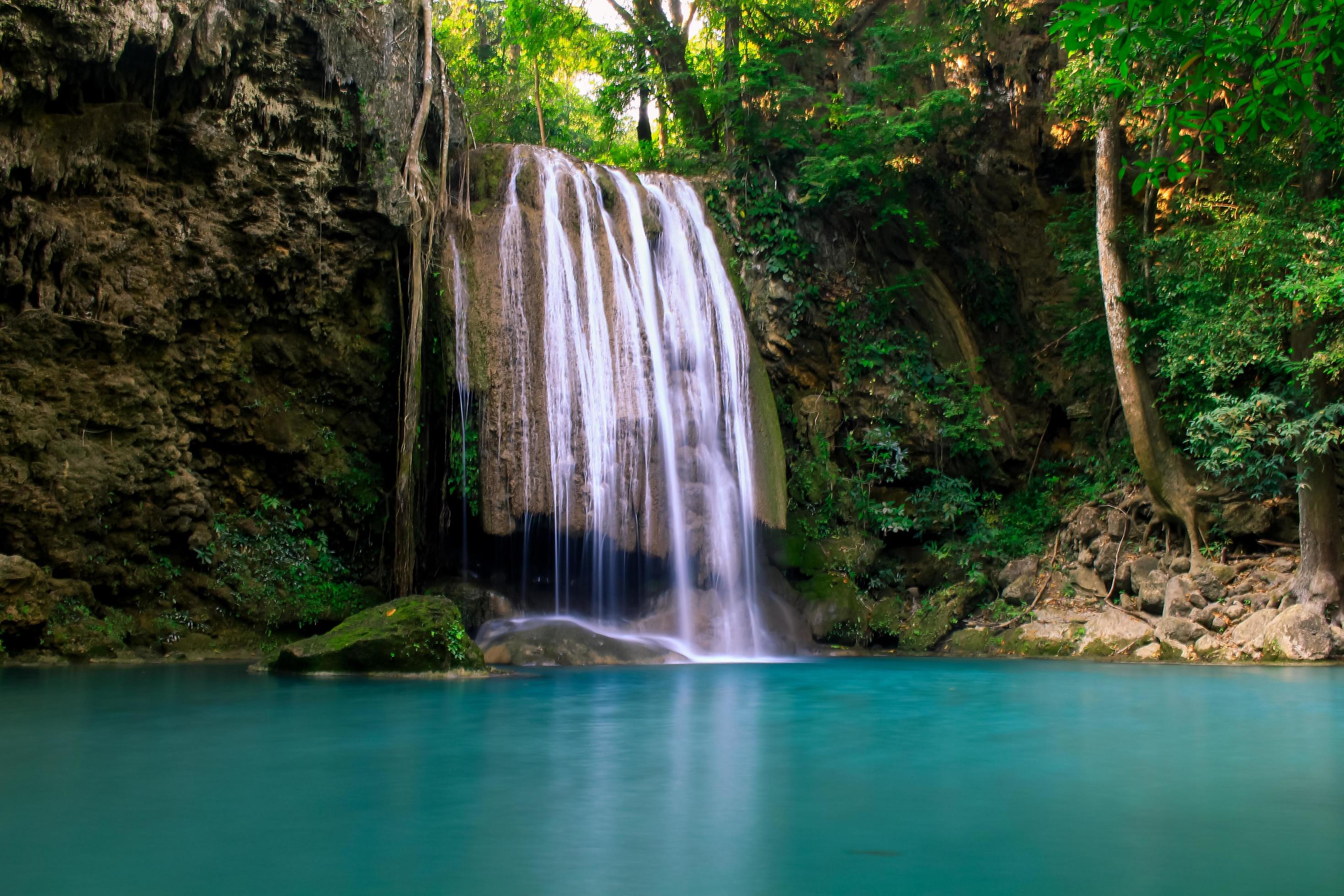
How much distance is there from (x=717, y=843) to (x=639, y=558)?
29.8 feet

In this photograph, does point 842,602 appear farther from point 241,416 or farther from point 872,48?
point 872,48

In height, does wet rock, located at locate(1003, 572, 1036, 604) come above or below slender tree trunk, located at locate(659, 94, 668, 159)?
below

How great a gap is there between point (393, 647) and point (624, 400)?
503 centimetres

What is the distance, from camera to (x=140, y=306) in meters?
10.8

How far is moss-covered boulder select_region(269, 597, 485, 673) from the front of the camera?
8711 mm

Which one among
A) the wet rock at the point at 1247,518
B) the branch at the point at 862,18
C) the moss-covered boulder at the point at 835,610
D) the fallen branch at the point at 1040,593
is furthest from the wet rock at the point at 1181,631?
the branch at the point at 862,18

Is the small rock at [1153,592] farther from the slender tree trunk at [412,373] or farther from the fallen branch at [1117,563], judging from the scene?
the slender tree trunk at [412,373]

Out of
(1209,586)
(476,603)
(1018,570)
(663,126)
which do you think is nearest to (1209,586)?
(1209,586)

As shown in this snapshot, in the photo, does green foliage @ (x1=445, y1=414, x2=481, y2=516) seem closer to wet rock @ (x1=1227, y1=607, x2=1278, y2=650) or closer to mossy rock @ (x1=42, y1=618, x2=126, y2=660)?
mossy rock @ (x1=42, y1=618, x2=126, y2=660)

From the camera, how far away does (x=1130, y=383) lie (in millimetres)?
12320

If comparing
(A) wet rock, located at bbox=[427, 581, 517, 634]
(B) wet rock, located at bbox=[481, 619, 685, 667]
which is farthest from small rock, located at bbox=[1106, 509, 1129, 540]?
(A) wet rock, located at bbox=[427, 581, 517, 634]

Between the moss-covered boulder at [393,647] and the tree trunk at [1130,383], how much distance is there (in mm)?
8557

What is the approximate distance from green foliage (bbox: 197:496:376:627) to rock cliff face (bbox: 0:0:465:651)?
0.12m

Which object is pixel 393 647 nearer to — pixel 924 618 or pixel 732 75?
pixel 924 618
